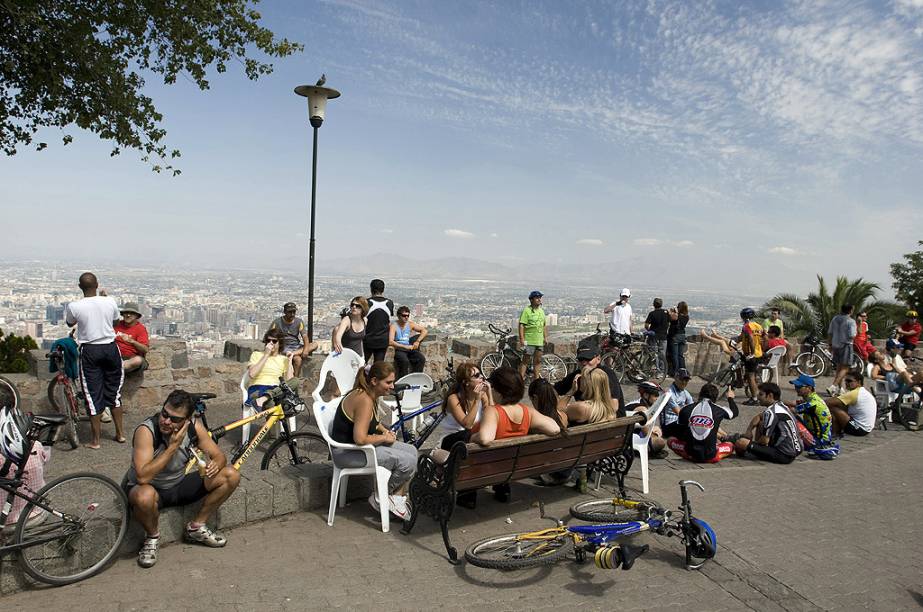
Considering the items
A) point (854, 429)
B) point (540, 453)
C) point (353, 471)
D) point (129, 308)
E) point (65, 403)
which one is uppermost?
point (129, 308)

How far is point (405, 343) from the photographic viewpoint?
955cm

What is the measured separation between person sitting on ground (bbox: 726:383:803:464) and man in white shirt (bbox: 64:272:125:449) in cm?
660

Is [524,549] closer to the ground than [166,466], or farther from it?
closer to the ground

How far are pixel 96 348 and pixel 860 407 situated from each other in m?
9.31

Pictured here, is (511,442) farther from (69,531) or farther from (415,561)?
(69,531)


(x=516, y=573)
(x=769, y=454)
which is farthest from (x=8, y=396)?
(x=769, y=454)

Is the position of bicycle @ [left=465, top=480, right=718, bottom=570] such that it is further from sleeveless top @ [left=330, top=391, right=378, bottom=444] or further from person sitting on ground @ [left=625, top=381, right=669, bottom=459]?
person sitting on ground @ [left=625, top=381, right=669, bottom=459]

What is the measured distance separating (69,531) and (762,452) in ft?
21.0

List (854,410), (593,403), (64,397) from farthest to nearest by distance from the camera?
(854,410) → (64,397) → (593,403)

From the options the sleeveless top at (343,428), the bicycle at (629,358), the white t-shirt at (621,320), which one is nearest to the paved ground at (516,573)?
the sleeveless top at (343,428)

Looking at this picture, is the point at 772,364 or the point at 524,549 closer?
the point at 524,549

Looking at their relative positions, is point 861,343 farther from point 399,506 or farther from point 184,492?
point 184,492

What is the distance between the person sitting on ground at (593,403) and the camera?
5629 mm

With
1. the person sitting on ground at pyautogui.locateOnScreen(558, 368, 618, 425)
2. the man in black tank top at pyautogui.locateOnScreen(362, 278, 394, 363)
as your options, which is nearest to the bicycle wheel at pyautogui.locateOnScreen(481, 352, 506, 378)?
the man in black tank top at pyautogui.locateOnScreen(362, 278, 394, 363)
